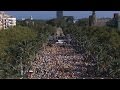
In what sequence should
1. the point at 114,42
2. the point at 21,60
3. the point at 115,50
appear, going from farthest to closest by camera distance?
1. the point at 114,42
2. the point at 115,50
3. the point at 21,60

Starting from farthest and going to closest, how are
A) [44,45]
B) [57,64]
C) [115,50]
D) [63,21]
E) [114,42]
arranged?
[63,21] → [44,45] → [114,42] → [57,64] → [115,50]

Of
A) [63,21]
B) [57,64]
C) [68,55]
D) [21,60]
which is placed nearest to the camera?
[21,60]

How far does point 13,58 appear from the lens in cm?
1420

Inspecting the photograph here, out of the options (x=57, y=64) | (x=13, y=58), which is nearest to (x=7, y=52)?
(x=13, y=58)
